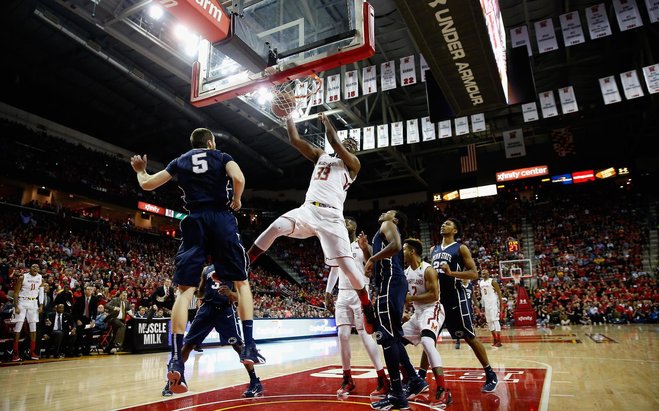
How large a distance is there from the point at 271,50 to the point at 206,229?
5.39 meters

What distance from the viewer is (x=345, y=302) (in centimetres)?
506

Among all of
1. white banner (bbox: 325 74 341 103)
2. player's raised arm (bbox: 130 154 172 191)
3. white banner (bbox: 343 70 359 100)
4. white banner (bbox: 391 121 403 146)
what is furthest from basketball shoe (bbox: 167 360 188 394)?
white banner (bbox: 391 121 403 146)

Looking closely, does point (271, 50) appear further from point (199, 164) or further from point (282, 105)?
point (199, 164)

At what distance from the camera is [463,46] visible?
756cm

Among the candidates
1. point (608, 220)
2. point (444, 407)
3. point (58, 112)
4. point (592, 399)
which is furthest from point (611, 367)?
point (58, 112)

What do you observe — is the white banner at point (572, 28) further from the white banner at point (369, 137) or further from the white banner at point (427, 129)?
the white banner at point (369, 137)

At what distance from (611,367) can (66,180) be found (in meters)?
23.9

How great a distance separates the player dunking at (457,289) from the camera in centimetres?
474

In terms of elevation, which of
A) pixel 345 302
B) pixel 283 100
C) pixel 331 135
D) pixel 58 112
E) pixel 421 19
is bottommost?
pixel 345 302

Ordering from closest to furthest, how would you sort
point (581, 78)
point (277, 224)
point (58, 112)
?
1. point (277, 224)
2. point (581, 78)
3. point (58, 112)

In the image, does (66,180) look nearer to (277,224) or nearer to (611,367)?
(277,224)

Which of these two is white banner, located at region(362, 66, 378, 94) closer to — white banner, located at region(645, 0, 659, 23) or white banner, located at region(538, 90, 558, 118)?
white banner, located at region(538, 90, 558, 118)

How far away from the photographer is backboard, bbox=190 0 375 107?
282 inches

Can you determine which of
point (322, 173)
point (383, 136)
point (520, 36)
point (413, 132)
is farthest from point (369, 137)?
point (322, 173)
